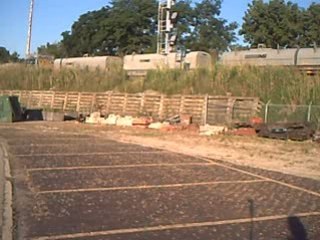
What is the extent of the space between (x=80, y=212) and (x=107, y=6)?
82.4 m

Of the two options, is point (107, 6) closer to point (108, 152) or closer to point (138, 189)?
point (108, 152)

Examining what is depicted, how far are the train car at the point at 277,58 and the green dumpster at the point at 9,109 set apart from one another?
12923mm

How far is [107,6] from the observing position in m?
88.2

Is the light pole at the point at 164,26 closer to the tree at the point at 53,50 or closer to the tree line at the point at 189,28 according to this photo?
the tree line at the point at 189,28

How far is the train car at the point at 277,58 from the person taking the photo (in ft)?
106

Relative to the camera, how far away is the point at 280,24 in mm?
69375

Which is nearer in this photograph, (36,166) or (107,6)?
(36,166)

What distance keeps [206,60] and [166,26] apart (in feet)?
14.2

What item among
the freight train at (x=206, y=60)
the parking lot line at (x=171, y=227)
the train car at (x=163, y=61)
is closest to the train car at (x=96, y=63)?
the freight train at (x=206, y=60)

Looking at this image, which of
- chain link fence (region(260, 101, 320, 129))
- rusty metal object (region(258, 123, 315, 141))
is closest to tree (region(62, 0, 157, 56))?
chain link fence (region(260, 101, 320, 129))

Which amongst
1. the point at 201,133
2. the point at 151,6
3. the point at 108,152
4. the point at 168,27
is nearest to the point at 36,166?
the point at 108,152


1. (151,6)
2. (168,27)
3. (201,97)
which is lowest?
(201,97)

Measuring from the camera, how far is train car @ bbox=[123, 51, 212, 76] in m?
38.4

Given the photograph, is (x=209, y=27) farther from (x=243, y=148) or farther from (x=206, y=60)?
(x=243, y=148)
